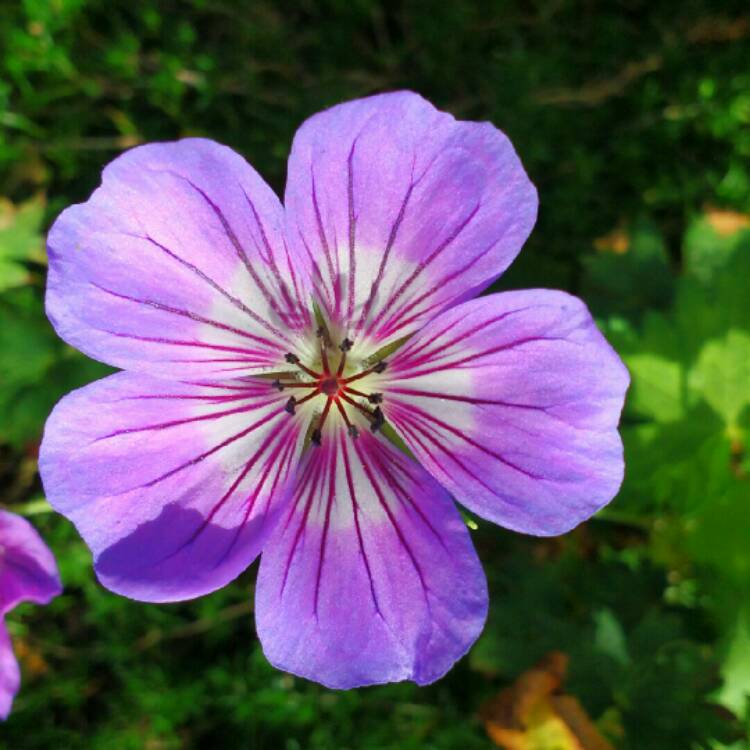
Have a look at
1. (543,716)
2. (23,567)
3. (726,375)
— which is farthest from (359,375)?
(543,716)

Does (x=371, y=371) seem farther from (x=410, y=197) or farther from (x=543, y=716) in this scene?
(x=543, y=716)

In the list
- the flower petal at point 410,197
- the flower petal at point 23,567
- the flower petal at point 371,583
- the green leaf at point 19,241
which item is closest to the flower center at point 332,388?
the flower petal at point 371,583

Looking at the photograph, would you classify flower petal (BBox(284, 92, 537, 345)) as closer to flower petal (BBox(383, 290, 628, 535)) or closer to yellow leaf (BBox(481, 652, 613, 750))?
flower petal (BBox(383, 290, 628, 535))

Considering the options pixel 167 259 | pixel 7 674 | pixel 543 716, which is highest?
pixel 167 259

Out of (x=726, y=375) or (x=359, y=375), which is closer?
(x=359, y=375)

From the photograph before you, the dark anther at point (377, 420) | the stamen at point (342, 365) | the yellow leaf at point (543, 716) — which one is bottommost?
the yellow leaf at point (543, 716)

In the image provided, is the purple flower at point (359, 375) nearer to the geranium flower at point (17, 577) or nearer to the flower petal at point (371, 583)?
the flower petal at point (371, 583)

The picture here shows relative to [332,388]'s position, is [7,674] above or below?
below
